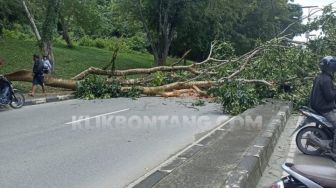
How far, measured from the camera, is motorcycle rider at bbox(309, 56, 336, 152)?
8031 mm

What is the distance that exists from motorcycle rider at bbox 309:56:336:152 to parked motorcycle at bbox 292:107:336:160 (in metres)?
0.05

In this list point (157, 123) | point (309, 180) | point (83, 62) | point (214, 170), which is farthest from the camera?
point (83, 62)

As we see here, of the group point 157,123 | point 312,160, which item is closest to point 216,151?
point 312,160

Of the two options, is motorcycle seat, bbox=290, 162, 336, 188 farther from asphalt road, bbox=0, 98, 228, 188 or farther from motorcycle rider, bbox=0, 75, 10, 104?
motorcycle rider, bbox=0, 75, 10, 104

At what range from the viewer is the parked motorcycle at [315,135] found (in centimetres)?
809

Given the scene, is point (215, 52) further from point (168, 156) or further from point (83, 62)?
point (168, 156)

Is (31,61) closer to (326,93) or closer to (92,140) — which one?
(92,140)

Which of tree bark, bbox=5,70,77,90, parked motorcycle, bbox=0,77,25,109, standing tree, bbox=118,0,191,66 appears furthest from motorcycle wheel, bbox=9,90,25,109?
standing tree, bbox=118,0,191,66

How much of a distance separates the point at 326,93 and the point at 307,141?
960mm

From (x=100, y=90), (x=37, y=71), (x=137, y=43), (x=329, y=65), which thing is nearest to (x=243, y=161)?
(x=329, y=65)

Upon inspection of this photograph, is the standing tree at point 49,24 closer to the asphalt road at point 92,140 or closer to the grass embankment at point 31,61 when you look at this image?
the grass embankment at point 31,61

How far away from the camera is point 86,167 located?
23.8ft

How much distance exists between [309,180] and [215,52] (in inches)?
740

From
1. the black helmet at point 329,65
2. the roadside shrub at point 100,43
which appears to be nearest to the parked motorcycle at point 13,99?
the black helmet at point 329,65
